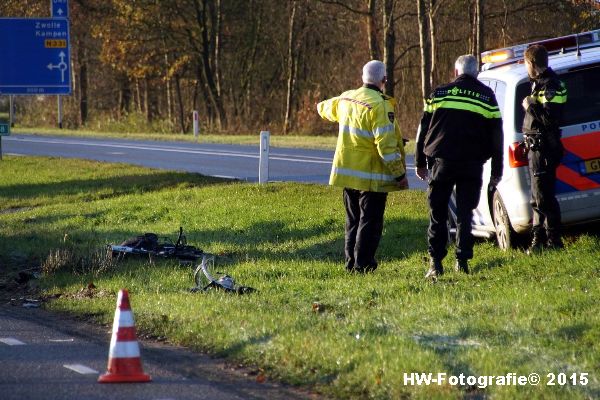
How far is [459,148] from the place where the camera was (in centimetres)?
962

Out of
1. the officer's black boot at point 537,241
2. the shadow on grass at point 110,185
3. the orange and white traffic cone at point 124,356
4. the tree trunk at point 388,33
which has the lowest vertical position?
the shadow on grass at point 110,185

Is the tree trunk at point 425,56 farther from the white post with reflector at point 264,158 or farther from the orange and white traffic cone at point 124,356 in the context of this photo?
the orange and white traffic cone at point 124,356

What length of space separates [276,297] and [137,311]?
1.16m

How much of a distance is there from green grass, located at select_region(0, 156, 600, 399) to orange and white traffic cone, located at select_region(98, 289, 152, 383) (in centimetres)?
85

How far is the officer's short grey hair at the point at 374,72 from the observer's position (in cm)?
1022

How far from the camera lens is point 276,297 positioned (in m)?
9.44

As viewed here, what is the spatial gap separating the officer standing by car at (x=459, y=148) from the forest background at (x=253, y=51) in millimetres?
→ 26076

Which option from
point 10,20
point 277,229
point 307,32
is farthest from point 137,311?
point 307,32

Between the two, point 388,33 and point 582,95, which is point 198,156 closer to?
point 388,33

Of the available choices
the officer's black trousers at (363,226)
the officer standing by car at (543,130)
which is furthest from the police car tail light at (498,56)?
the officer's black trousers at (363,226)

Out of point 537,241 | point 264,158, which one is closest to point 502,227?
point 537,241

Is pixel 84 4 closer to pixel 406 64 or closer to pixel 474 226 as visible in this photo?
pixel 406 64

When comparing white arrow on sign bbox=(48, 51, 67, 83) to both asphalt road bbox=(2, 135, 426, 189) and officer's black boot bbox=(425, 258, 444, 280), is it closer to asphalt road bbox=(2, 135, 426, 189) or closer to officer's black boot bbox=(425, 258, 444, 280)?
asphalt road bbox=(2, 135, 426, 189)

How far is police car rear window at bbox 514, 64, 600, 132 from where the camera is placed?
10023 mm
